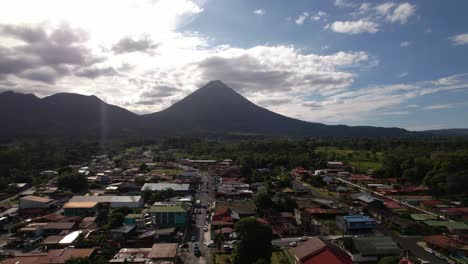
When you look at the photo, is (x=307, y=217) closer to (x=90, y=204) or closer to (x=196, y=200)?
(x=196, y=200)

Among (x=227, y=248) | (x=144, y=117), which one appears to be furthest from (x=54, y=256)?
(x=144, y=117)

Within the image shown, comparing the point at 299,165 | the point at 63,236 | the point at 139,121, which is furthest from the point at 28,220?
the point at 139,121

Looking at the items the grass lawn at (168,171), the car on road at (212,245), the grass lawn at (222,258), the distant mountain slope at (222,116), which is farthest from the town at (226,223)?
the distant mountain slope at (222,116)

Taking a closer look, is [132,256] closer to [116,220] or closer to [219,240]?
[219,240]

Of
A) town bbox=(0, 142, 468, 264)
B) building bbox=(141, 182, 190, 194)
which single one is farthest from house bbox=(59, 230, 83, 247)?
building bbox=(141, 182, 190, 194)

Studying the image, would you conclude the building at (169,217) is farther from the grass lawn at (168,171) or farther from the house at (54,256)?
the grass lawn at (168,171)

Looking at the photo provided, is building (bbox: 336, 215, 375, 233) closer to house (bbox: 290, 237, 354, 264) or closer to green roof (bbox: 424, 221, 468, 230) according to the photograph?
green roof (bbox: 424, 221, 468, 230)
